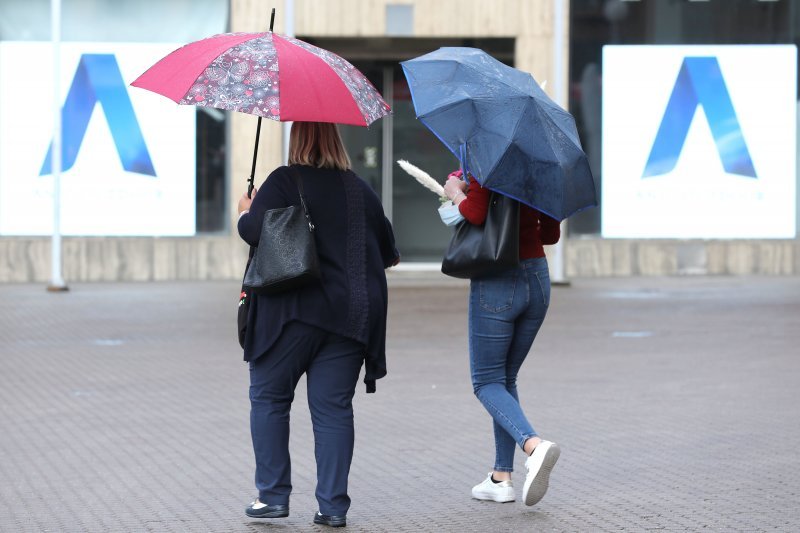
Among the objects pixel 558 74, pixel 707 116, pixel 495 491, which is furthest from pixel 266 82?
pixel 707 116

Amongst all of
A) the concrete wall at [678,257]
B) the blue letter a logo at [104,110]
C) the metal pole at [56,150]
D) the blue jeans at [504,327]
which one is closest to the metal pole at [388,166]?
the concrete wall at [678,257]

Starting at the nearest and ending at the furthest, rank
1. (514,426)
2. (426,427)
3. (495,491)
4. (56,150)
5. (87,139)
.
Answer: (514,426), (495,491), (426,427), (56,150), (87,139)

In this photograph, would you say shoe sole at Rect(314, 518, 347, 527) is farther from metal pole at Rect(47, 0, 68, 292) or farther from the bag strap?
metal pole at Rect(47, 0, 68, 292)

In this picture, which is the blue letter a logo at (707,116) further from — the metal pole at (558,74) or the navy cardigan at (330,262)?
the navy cardigan at (330,262)

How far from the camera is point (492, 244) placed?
18.8 feet

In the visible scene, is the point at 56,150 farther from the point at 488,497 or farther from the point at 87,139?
the point at 488,497

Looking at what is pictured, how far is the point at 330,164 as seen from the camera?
5.54m

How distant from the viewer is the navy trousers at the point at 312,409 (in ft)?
18.2

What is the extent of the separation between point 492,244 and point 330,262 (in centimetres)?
66

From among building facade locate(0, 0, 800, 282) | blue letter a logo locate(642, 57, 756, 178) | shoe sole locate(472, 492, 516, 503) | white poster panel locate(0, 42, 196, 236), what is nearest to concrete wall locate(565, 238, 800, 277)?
building facade locate(0, 0, 800, 282)

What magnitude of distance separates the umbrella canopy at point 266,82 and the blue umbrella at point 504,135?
0.29 metres

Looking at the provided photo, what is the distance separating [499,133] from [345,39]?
1433 centimetres

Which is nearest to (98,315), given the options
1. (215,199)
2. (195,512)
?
(215,199)

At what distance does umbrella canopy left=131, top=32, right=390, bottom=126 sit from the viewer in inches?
206
